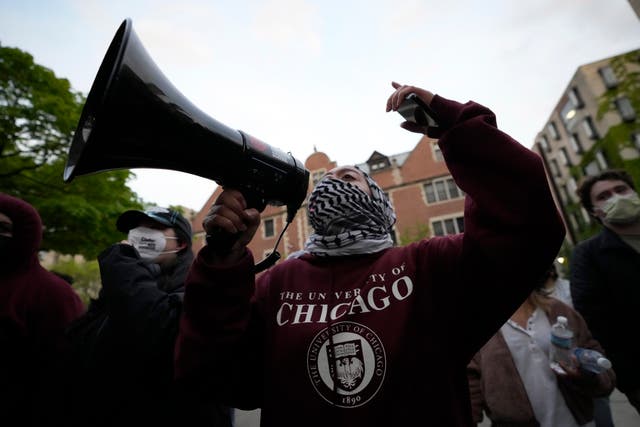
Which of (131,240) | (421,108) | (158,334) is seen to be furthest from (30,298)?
(421,108)

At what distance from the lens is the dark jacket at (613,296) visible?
238 cm

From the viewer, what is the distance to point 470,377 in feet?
8.10

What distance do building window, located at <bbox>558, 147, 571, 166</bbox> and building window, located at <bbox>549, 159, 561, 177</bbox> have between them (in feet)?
3.77

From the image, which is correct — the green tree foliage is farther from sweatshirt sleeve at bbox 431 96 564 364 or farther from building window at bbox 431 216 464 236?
building window at bbox 431 216 464 236

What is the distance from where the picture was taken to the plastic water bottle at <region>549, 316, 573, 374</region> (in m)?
2.24

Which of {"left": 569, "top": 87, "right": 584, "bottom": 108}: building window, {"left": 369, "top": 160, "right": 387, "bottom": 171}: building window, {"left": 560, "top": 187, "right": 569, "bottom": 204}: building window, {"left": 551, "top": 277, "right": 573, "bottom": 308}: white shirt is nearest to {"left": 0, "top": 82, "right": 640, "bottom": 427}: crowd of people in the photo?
{"left": 551, "top": 277, "right": 573, "bottom": 308}: white shirt

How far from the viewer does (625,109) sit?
20.8 m

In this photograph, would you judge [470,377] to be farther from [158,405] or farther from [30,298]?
[30,298]

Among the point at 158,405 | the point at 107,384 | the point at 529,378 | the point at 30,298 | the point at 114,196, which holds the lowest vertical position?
the point at 529,378

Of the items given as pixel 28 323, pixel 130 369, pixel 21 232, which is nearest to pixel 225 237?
pixel 130 369

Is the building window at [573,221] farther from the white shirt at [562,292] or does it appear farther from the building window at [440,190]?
the white shirt at [562,292]

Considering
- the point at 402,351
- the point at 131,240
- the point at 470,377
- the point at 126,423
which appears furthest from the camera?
the point at 470,377

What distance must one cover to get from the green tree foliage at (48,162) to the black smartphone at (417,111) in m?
9.15

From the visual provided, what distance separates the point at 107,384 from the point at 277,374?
1251mm
